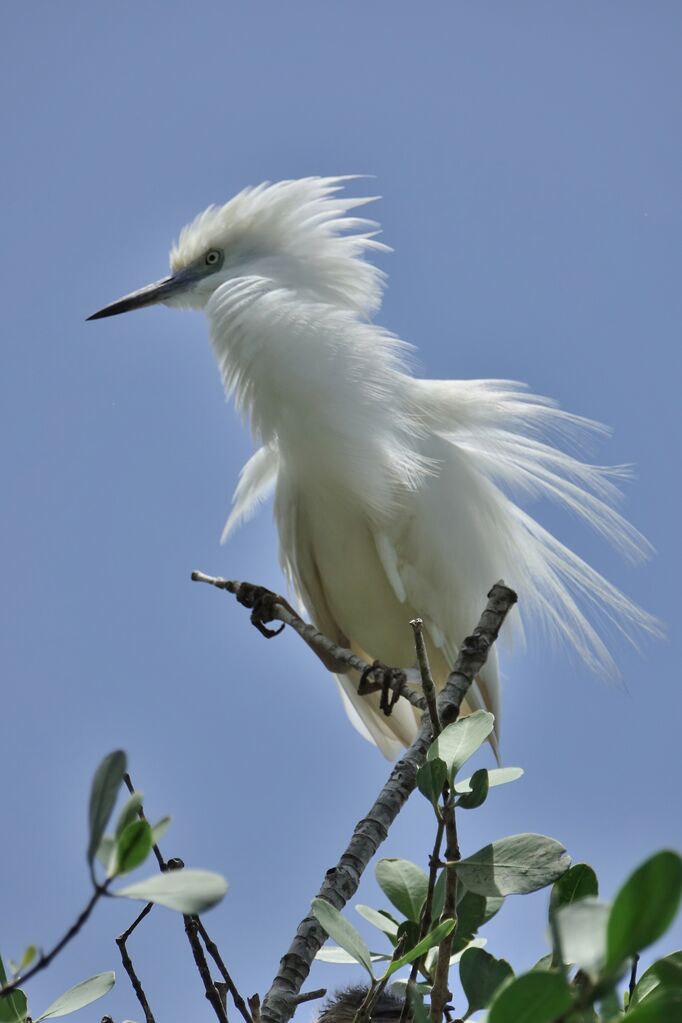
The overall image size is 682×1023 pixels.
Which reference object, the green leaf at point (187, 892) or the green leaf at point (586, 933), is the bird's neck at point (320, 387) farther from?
the green leaf at point (586, 933)

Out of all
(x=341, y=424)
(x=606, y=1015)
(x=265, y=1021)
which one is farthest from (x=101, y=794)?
(x=341, y=424)

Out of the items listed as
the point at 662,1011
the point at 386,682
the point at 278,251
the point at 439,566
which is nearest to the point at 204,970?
the point at 662,1011

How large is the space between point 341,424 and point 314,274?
32.1 inches

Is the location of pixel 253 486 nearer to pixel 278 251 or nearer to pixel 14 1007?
pixel 278 251

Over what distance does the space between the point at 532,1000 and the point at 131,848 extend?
209mm

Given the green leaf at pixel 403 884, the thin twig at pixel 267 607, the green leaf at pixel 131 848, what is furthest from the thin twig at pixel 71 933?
the thin twig at pixel 267 607

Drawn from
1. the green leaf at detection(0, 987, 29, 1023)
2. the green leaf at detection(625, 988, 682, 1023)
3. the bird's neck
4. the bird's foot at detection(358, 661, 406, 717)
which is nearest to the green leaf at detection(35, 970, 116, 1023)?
the green leaf at detection(0, 987, 29, 1023)

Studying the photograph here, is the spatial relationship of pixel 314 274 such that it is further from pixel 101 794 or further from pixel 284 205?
pixel 101 794

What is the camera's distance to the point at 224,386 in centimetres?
376

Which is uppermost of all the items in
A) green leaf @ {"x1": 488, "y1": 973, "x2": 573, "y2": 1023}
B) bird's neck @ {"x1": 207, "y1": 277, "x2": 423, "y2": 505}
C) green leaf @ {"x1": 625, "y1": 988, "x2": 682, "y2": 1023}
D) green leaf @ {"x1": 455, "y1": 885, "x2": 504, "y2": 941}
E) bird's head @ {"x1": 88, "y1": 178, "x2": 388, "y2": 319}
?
bird's head @ {"x1": 88, "y1": 178, "x2": 388, "y2": 319}

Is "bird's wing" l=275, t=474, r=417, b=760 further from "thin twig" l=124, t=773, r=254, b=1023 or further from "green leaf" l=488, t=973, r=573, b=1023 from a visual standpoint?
"green leaf" l=488, t=973, r=573, b=1023

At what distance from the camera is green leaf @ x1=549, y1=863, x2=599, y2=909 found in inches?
36.6

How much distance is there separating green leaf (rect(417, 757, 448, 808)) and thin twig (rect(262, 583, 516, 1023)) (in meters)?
0.36

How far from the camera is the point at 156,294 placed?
4324mm
